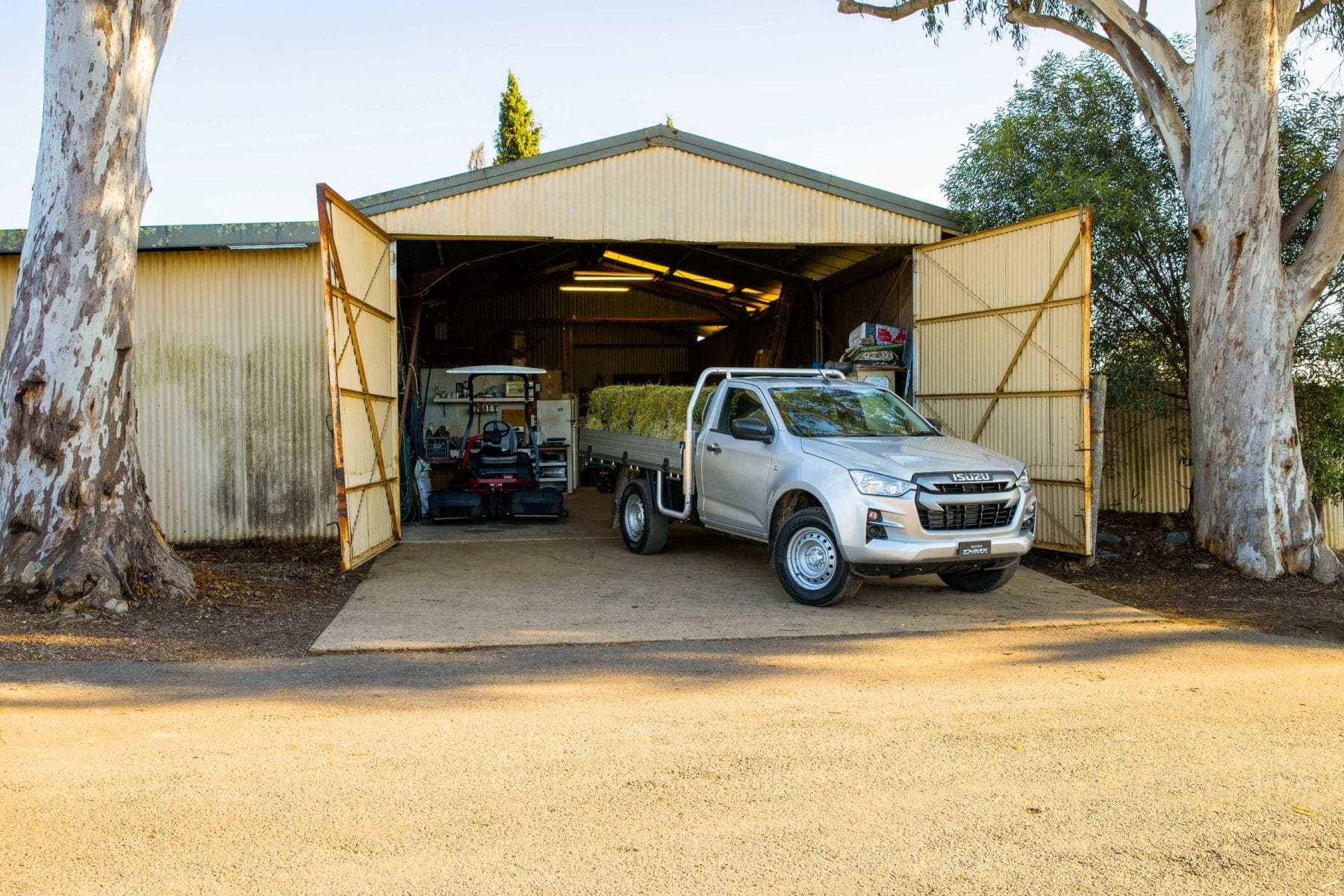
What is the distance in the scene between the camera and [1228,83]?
1135 cm

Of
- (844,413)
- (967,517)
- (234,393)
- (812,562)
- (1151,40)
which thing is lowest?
(812,562)

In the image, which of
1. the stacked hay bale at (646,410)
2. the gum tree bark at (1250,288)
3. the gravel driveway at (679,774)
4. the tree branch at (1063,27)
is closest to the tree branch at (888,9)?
the tree branch at (1063,27)

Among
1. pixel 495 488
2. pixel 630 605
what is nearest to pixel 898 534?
pixel 630 605

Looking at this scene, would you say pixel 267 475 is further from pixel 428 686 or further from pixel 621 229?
pixel 428 686

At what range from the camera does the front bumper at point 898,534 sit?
8.78 meters

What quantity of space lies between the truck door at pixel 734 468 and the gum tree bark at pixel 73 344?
5033 millimetres

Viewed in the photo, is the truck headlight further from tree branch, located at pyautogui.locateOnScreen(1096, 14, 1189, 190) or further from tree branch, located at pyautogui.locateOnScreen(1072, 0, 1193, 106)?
tree branch, located at pyautogui.locateOnScreen(1072, 0, 1193, 106)

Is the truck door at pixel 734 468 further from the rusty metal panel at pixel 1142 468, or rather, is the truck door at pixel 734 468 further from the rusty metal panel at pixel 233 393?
the rusty metal panel at pixel 1142 468

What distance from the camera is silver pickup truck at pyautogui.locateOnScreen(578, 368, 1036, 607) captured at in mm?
8875

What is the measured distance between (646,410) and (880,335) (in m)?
4.71

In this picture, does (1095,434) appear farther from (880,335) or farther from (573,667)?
(573,667)

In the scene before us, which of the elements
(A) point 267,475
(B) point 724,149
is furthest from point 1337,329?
(A) point 267,475

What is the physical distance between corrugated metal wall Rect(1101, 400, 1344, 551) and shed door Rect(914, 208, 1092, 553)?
314 centimetres

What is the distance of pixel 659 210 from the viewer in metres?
14.4
